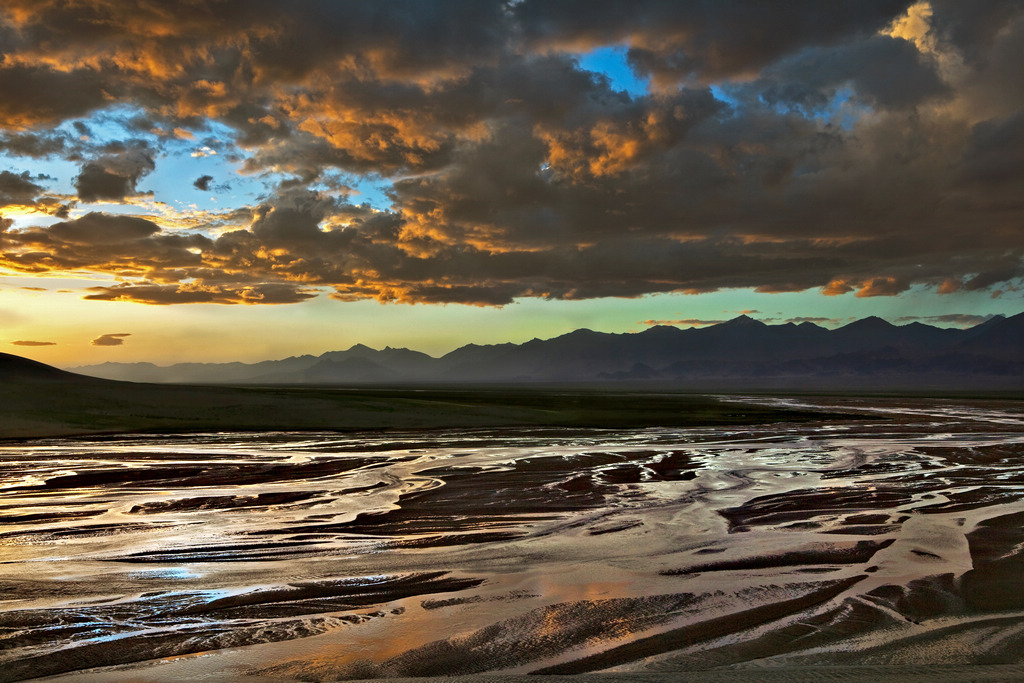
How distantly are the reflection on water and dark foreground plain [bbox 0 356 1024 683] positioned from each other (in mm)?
52

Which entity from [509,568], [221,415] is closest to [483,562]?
[509,568]

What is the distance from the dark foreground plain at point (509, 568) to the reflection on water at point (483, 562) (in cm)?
5

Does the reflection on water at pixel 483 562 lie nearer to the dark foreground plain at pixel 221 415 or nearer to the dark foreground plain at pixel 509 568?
the dark foreground plain at pixel 509 568

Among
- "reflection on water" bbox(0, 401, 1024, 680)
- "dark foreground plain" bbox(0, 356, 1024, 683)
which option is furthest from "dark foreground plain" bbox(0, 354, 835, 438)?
"reflection on water" bbox(0, 401, 1024, 680)

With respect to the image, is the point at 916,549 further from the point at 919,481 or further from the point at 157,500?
the point at 157,500

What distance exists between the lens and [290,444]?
1175 inches

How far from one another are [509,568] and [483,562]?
54 cm

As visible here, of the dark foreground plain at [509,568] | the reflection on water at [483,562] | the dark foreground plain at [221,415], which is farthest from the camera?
the dark foreground plain at [221,415]

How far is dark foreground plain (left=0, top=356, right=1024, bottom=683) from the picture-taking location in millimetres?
6625

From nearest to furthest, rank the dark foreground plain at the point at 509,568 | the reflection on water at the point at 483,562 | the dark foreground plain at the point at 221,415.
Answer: the dark foreground plain at the point at 509,568
the reflection on water at the point at 483,562
the dark foreground plain at the point at 221,415

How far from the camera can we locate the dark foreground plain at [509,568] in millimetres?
6625

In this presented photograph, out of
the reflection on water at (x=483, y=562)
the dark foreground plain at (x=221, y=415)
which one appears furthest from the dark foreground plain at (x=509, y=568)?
the dark foreground plain at (x=221, y=415)

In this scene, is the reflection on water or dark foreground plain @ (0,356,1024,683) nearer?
dark foreground plain @ (0,356,1024,683)

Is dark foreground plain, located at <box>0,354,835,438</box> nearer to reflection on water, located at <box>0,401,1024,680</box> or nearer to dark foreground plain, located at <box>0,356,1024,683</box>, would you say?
dark foreground plain, located at <box>0,356,1024,683</box>
